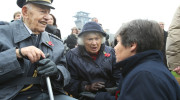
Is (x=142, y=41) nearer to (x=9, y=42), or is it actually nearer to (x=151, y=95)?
(x=151, y=95)

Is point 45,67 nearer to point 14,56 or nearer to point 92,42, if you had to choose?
point 14,56

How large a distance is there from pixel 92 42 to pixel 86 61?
1.21 feet

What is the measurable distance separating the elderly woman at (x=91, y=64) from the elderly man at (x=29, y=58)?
1.55 feet

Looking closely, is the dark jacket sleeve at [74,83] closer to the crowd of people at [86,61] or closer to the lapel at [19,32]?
the crowd of people at [86,61]

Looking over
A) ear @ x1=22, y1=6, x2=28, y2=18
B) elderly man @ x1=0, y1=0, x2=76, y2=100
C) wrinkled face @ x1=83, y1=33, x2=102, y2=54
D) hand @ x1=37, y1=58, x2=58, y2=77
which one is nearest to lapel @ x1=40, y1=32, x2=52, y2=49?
elderly man @ x1=0, y1=0, x2=76, y2=100

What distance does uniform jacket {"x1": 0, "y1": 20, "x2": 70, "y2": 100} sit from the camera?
183cm

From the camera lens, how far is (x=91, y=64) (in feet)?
9.80

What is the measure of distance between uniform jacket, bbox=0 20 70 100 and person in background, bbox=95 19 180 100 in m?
0.93

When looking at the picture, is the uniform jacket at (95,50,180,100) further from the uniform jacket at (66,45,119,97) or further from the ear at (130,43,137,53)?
the uniform jacket at (66,45,119,97)

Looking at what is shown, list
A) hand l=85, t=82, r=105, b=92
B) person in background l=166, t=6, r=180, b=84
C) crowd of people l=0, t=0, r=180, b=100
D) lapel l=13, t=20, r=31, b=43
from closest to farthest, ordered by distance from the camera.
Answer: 1. crowd of people l=0, t=0, r=180, b=100
2. lapel l=13, t=20, r=31, b=43
3. hand l=85, t=82, r=105, b=92
4. person in background l=166, t=6, r=180, b=84

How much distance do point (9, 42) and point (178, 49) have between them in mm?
2682

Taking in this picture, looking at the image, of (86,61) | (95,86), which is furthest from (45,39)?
(95,86)

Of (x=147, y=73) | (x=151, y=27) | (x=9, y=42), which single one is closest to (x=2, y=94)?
(x=9, y=42)

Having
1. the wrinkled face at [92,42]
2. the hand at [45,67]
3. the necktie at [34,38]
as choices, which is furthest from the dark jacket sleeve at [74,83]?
the hand at [45,67]
